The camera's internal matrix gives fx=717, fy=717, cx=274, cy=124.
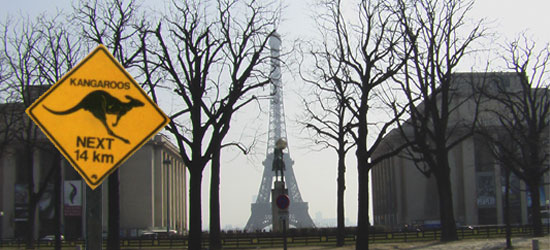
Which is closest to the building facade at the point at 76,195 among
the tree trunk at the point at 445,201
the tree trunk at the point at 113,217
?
the tree trunk at the point at 445,201

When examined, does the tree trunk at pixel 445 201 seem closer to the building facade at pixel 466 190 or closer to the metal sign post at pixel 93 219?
the metal sign post at pixel 93 219

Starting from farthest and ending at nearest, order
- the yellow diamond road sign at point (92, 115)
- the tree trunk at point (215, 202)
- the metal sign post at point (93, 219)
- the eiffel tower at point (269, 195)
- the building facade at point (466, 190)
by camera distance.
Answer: the eiffel tower at point (269, 195), the building facade at point (466, 190), the tree trunk at point (215, 202), the metal sign post at point (93, 219), the yellow diamond road sign at point (92, 115)

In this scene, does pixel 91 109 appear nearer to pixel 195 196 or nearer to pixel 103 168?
pixel 103 168

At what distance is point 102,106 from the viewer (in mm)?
5973

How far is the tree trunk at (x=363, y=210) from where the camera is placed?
28.8 metres

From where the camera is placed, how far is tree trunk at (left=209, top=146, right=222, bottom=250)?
118 ft

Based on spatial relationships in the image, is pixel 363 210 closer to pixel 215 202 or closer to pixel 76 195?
pixel 215 202

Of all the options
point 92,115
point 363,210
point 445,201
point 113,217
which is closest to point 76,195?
point 445,201

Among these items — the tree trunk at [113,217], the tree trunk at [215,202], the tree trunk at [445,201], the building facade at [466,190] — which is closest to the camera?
the tree trunk at [113,217]

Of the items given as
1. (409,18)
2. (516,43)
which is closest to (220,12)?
(409,18)

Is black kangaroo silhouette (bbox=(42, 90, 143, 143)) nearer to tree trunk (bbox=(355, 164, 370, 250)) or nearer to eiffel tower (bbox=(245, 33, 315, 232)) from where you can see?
tree trunk (bbox=(355, 164, 370, 250))

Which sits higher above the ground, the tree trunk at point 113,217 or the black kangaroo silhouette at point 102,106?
the black kangaroo silhouette at point 102,106

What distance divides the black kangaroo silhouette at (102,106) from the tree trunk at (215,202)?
29.8m

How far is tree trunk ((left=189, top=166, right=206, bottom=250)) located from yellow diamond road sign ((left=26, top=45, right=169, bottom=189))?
21.4 metres
